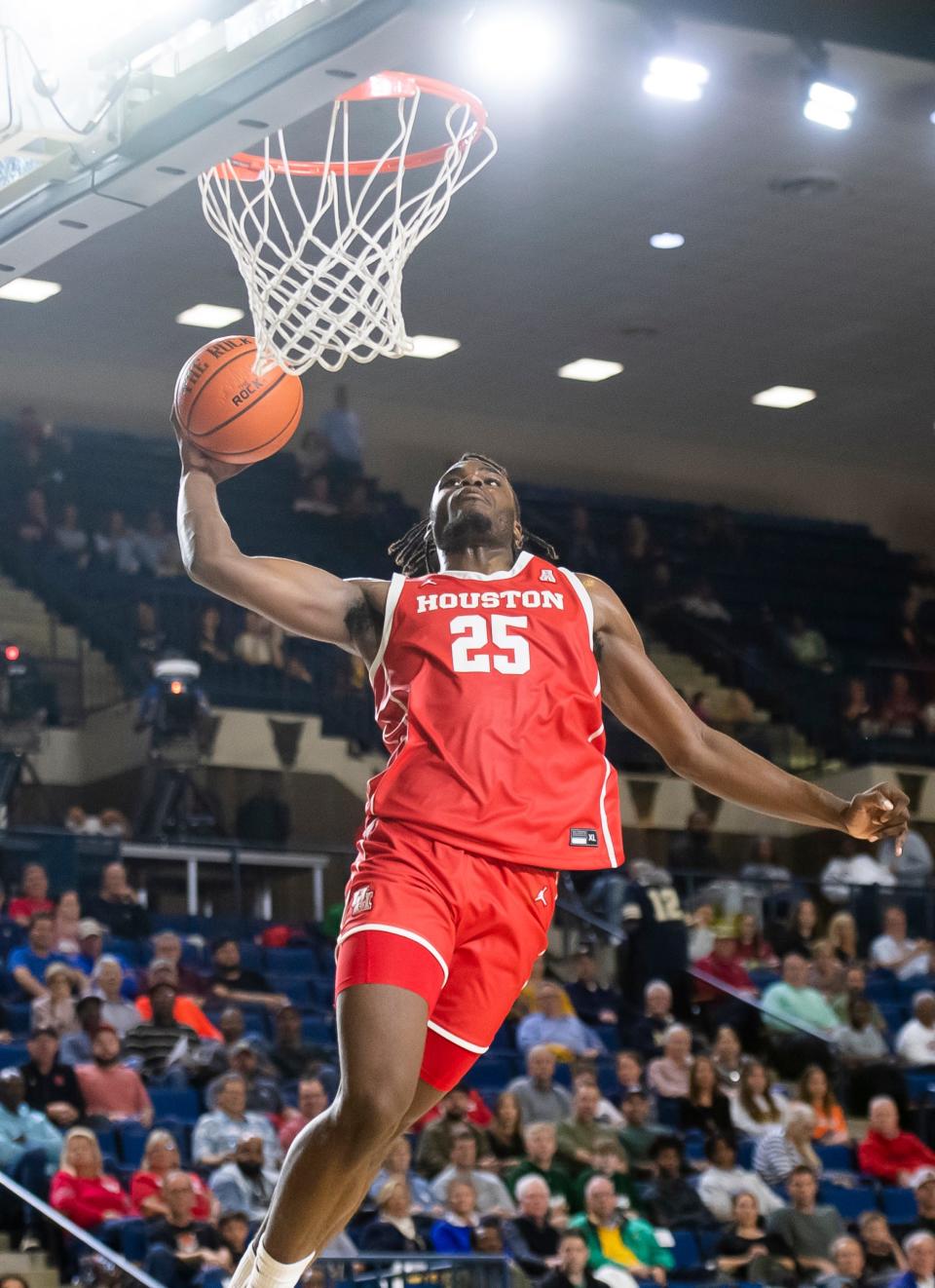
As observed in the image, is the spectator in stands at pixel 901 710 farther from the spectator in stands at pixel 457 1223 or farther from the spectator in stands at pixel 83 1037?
the spectator in stands at pixel 83 1037

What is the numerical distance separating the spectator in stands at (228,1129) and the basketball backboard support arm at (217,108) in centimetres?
567

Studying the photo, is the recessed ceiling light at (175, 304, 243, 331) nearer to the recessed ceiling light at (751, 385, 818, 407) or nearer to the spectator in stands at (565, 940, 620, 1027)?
the recessed ceiling light at (751, 385, 818, 407)

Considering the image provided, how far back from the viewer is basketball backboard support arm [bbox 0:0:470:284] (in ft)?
15.0

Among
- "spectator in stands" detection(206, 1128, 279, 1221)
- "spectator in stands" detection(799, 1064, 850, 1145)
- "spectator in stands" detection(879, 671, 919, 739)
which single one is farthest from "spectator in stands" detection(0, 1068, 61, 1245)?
"spectator in stands" detection(879, 671, 919, 739)

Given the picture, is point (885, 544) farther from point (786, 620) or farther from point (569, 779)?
point (569, 779)

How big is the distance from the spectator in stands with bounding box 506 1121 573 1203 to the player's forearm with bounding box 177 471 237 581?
253 inches

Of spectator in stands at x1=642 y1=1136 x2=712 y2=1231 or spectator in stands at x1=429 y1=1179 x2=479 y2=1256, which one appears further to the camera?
spectator in stands at x1=642 y1=1136 x2=712 y2=1231

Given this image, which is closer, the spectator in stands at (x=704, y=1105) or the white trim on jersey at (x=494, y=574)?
the white trim on jersey at (x=494, y=574)

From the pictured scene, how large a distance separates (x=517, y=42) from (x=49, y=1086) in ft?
21.3

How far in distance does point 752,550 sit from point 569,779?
1631cm

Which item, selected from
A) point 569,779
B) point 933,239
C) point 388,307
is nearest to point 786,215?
point 933,239

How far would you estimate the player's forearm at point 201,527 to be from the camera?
462 cm

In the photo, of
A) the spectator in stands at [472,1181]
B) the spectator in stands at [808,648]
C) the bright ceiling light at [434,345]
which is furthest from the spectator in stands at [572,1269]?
the spectator in stands at [808,648]

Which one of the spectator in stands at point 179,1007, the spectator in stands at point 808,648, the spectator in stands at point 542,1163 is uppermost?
the spectator in stands at point 808,648
